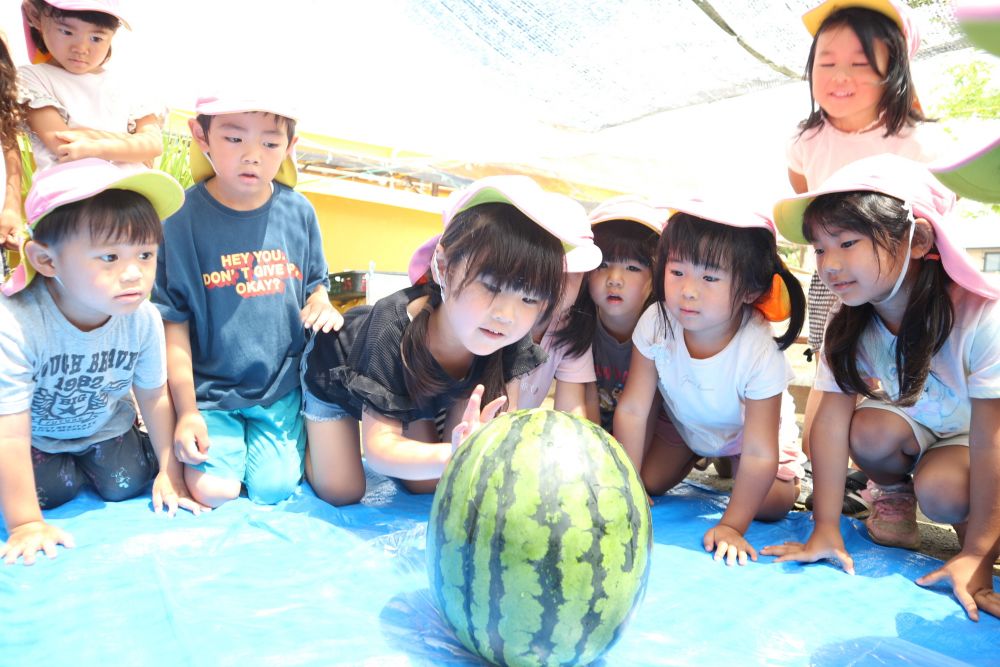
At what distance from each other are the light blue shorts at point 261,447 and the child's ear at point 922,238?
2.69 metres

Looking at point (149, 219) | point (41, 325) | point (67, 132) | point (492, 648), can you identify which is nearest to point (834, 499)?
point (492, 648)

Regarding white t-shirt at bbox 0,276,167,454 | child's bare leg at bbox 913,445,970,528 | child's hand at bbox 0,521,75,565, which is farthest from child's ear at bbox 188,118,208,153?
child's bare leg at bbox 913,445,970,528

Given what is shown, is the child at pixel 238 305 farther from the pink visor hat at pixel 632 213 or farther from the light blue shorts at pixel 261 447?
the pink visor hat at pixel 632 213

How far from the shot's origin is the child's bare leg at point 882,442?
2.74 m

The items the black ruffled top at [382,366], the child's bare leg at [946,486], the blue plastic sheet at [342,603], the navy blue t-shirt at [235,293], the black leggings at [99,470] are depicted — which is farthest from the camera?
the navy blue t-shirt at [235,293]

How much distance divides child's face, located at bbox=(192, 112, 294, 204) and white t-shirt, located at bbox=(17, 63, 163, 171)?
1121 mm

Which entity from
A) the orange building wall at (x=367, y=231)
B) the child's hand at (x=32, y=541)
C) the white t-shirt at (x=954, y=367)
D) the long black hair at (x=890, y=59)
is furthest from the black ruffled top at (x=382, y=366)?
the orange building wall at (x=367, y=231)

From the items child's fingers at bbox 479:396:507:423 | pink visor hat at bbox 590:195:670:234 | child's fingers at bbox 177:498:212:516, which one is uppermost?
pink visor hat at bbox 590:195:670:234

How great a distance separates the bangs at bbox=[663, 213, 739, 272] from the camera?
270 cm

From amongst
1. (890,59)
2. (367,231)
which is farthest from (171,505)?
(367,231)

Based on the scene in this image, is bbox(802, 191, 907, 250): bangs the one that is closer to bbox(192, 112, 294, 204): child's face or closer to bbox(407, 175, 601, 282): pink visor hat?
bbox(407, 175, 601, 282): pink visor hat

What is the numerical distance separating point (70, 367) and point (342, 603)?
1.44 metres

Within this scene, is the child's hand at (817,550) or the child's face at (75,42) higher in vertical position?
the child's face at (75,42)

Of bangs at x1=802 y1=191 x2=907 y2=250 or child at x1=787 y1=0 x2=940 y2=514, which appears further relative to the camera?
child at x1=787 y1=0 x2=940 y2=514
